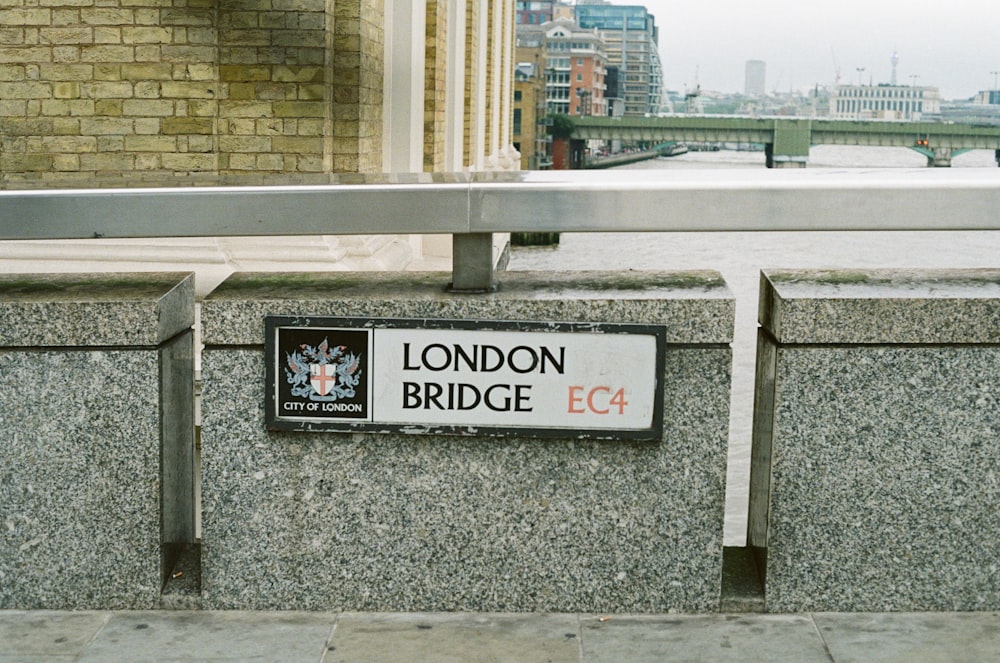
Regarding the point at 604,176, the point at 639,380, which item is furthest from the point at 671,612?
the point at 604,176

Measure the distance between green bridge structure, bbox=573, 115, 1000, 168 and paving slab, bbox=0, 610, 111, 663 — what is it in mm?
89942

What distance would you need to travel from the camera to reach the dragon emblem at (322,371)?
3.09 m

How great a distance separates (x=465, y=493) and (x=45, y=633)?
1034mm

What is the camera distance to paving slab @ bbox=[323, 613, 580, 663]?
293cm

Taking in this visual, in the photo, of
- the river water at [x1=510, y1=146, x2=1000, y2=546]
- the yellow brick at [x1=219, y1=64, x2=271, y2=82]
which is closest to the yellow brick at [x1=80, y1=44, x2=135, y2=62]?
the yellow brick at [x1=219, y1=64, x2=271, y2=82]

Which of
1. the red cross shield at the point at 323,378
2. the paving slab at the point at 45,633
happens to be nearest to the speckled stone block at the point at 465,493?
the red cross shield at the point at 323,378

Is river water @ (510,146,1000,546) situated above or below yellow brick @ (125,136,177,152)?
below

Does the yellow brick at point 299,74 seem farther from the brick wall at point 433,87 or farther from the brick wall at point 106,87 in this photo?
the brick wall at point 433,87

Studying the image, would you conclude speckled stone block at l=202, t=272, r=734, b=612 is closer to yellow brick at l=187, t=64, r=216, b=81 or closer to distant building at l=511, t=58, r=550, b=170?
yellow brick at l=187, t=64, r=216, b=81

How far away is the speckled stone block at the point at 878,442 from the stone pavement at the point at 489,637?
91 mm

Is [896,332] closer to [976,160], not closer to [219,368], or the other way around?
[219,368]

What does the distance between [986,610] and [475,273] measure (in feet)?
4.93

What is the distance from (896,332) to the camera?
10.0ft

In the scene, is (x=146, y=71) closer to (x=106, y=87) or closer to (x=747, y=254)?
(x=106, y=87)
